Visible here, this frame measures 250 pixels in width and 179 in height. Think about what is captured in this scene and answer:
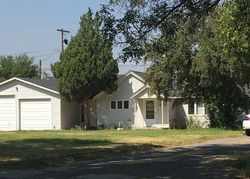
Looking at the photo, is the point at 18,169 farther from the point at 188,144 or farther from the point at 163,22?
the point at 188,144

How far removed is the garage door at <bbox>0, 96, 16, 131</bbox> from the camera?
45844 millimetres

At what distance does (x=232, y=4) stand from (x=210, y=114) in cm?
2989

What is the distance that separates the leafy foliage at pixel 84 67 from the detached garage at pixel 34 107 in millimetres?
2236

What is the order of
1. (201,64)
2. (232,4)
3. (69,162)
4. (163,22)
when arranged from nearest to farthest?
(232,4)
(163,22)
(69,162)
(201,64)

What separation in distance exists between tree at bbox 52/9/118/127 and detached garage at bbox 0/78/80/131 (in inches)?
84.9

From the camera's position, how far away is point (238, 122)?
40125mm

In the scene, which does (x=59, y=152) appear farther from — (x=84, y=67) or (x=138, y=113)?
(x=138, y=113)

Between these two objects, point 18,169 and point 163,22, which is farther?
point 18,169

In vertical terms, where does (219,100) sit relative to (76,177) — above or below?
above

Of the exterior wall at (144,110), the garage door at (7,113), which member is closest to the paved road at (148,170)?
the exterior wall at (144,110)

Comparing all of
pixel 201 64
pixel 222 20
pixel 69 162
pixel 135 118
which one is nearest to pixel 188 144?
pixel 69 162

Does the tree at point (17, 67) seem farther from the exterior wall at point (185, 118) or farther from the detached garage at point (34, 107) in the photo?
the exterior wall at point (185, 118)

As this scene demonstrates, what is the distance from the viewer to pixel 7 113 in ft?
151

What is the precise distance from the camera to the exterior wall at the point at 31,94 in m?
44.1
